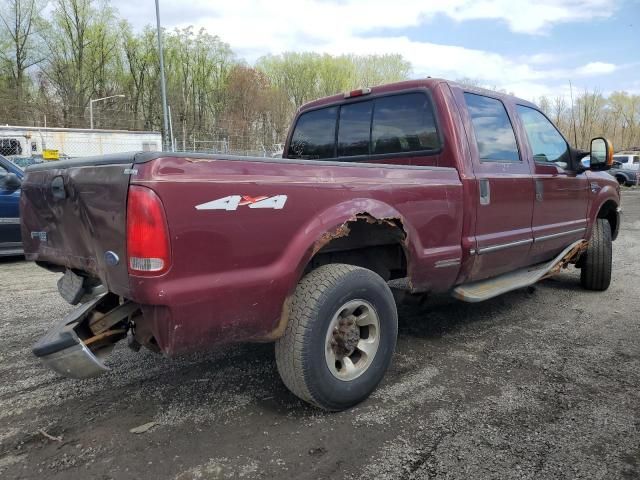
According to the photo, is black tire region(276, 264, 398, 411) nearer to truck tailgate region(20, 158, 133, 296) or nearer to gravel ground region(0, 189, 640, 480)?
gravel ground region(0, 189, 640, 480)

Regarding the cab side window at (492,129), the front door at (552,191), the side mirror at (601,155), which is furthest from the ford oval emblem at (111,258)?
the side mirror at (601,155)

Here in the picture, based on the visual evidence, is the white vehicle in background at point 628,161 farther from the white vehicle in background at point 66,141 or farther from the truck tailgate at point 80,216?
the truck tailgate at point 80,216

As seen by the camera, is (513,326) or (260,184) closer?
(260,184)

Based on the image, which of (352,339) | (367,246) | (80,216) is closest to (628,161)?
(367,246)

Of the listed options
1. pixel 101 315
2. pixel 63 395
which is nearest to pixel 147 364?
pixel 63 395

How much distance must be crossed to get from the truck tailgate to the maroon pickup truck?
0.01 metres

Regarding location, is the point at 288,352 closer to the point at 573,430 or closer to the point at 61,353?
the point at 61,353

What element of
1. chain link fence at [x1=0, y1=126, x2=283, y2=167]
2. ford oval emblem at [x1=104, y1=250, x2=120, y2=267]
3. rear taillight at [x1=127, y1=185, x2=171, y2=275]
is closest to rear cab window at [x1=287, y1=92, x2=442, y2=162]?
rear taillight at [x1=127, y1=185, x2=171, y2=275]

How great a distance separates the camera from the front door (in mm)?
4516

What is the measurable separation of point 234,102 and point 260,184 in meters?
43.6

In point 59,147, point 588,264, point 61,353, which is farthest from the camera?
point 59,147

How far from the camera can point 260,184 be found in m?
2.47

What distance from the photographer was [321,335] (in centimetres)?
273

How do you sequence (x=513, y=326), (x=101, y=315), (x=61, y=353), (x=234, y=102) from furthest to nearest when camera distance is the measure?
(x=234, y=102)
(x=513, y=326)
(x=101, y=315)
(x=61, y=353)
